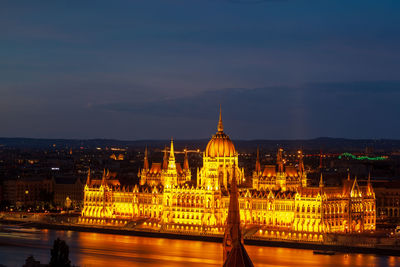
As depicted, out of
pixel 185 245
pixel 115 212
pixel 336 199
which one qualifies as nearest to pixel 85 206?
pixel 115 212

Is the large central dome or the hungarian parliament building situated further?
the large central dome

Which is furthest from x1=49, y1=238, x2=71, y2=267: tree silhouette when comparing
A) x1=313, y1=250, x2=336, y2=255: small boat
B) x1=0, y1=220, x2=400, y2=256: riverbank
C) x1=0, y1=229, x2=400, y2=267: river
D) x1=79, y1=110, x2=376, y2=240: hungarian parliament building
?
x1=79, y1=110, x2=376, y2=240: hungarian parliament building

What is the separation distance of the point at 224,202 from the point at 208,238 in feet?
22.2

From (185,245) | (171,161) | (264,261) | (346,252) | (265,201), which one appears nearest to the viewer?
(264,261)

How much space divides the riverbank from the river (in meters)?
1.75

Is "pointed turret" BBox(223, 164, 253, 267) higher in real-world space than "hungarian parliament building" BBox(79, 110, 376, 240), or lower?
lower

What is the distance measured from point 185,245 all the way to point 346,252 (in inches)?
655

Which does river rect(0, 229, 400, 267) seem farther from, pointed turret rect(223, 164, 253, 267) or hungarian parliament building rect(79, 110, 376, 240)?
pointed turret rect(223, 164, 253, 267)

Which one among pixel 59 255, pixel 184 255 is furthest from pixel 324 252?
pixel 59 255

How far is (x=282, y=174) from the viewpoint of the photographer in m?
111

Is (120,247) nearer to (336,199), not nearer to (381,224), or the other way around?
(336,199)

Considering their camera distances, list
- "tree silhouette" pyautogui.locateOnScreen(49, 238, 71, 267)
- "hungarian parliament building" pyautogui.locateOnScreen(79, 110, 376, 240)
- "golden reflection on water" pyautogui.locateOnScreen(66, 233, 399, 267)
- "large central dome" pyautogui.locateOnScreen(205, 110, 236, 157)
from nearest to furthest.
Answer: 1. "tree silhouette" pyautogui.locateOnScreen(49, 238, 71, 267)
2. "golden reflection on water" pyautogui.locateOnScreen(66, 233, 399, 267)
3. "hungarian parliament building" pyautogui.locateOnScreen(79, 110, 376, 240)
4. "large central dome" pyautogui.locateOnScreen(205, 110, 236, 157)

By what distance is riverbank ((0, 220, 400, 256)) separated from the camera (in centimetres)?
9188

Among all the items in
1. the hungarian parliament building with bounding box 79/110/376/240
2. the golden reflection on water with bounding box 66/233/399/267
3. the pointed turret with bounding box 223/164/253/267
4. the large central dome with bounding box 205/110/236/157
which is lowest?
the golden reflection on water with bounding box 66/233/399/267
